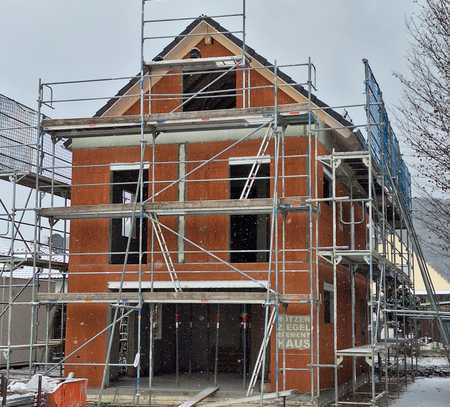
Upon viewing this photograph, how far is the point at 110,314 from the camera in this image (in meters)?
16.6

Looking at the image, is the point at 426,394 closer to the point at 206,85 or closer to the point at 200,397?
the point at 200,397

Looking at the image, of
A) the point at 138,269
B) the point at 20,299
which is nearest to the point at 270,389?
the point at 138,269

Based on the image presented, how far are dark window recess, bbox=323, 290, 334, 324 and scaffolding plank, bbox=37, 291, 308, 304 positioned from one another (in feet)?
7.29

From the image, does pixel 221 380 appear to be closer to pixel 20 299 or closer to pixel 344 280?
pixel 344 280

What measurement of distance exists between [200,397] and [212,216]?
4027 millimetres

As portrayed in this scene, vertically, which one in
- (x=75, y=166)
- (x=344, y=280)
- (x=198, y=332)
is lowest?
(x=198, y=332)

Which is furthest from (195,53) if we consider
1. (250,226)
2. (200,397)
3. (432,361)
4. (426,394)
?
(432,361)

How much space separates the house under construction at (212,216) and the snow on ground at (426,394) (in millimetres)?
801

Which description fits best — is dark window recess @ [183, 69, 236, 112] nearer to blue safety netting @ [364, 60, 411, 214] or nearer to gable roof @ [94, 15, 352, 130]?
gable roof @ [94, 15, 352, 130]

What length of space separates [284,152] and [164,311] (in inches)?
257

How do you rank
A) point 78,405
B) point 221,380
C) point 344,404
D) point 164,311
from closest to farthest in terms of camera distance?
point 78,405 → point 344,404 → point 221,380 → point 164,311

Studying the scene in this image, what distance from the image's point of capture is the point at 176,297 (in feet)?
48.5

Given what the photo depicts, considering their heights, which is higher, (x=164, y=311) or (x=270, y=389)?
(x=164, y=311)

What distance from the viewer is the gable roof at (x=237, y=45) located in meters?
16.5
